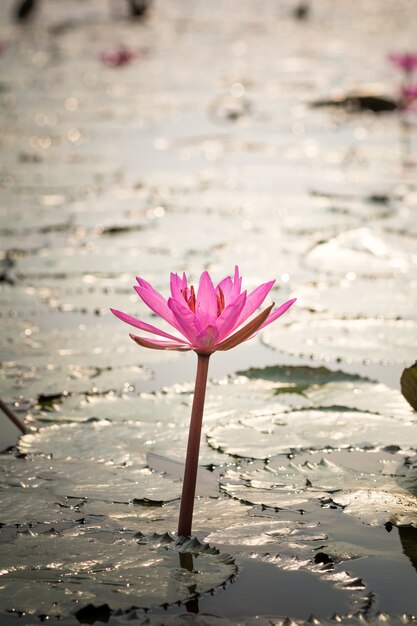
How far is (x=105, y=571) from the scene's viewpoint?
1.45 meters

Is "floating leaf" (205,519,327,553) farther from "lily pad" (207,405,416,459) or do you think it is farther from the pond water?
"lily pad" (207,405,416,459)

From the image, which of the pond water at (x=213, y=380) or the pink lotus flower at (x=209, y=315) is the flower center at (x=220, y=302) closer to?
the pink lotus flower at (x=209, y=315)

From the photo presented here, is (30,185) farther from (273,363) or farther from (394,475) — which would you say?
(394,475)

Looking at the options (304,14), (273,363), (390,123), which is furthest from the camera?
(304,14)

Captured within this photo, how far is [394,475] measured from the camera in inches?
70.5

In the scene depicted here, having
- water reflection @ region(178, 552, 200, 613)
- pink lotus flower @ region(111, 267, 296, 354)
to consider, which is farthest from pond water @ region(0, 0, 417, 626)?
pink lotus flower @ region(111, 267, 296, 354)

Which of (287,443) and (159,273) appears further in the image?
(159,273)

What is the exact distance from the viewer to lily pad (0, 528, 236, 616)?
1.38 metres

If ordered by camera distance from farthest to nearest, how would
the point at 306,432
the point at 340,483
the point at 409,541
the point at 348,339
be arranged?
the point at 348,339, the point at 306,432, the point at 340,483, the point at 409,541

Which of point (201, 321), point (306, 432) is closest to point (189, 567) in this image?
point (201, 321)

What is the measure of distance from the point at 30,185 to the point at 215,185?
84 centimetres

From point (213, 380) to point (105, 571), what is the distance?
901 mm

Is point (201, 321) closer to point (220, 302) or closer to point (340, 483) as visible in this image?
point (220, 302)

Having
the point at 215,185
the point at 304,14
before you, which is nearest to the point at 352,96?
the point at 215,185
